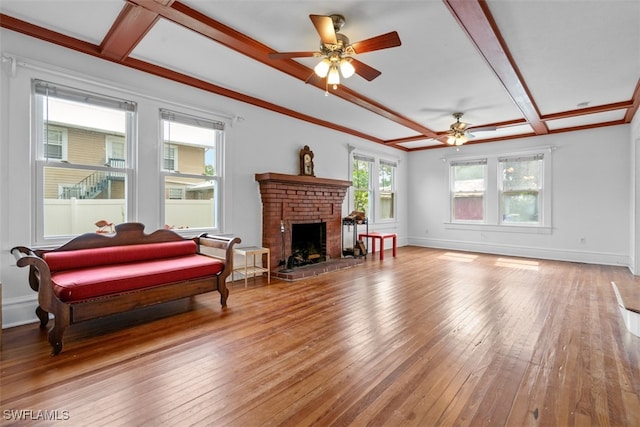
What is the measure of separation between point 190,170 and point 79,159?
1232 millimetres

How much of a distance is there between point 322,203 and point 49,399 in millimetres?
4629

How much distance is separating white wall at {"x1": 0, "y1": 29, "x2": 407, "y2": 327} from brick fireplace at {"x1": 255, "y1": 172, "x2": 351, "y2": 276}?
0.19 metres

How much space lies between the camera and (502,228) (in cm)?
724

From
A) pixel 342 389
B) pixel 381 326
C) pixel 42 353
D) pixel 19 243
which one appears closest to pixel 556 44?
pixel 381 326

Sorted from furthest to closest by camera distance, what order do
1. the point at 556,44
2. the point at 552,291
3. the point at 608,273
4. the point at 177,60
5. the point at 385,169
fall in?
the point at 385,169, the point at 608,273, the point at 552,291, the point at 177,60, the point at 556,44

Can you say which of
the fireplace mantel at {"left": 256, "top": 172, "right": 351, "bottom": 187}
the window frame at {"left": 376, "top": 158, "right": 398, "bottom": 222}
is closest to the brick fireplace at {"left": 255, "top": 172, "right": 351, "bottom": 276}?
the fireplace mantel at {"left": 256, "top": 172, "right": 351, "bottom": 187}

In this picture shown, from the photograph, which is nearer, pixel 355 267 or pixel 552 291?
pixel 552 291

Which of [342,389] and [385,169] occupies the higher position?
[385,169]

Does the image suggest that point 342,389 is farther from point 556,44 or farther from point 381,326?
point 556,44

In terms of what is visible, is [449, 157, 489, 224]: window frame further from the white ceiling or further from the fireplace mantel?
the fireplace mantel

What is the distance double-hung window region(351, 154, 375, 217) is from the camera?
7.17m

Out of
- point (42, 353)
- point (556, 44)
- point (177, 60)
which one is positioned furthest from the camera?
point (177, 60)

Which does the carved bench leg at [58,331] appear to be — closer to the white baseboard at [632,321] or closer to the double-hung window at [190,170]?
the double-hung window at [190,170]

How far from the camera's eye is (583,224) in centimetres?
628
